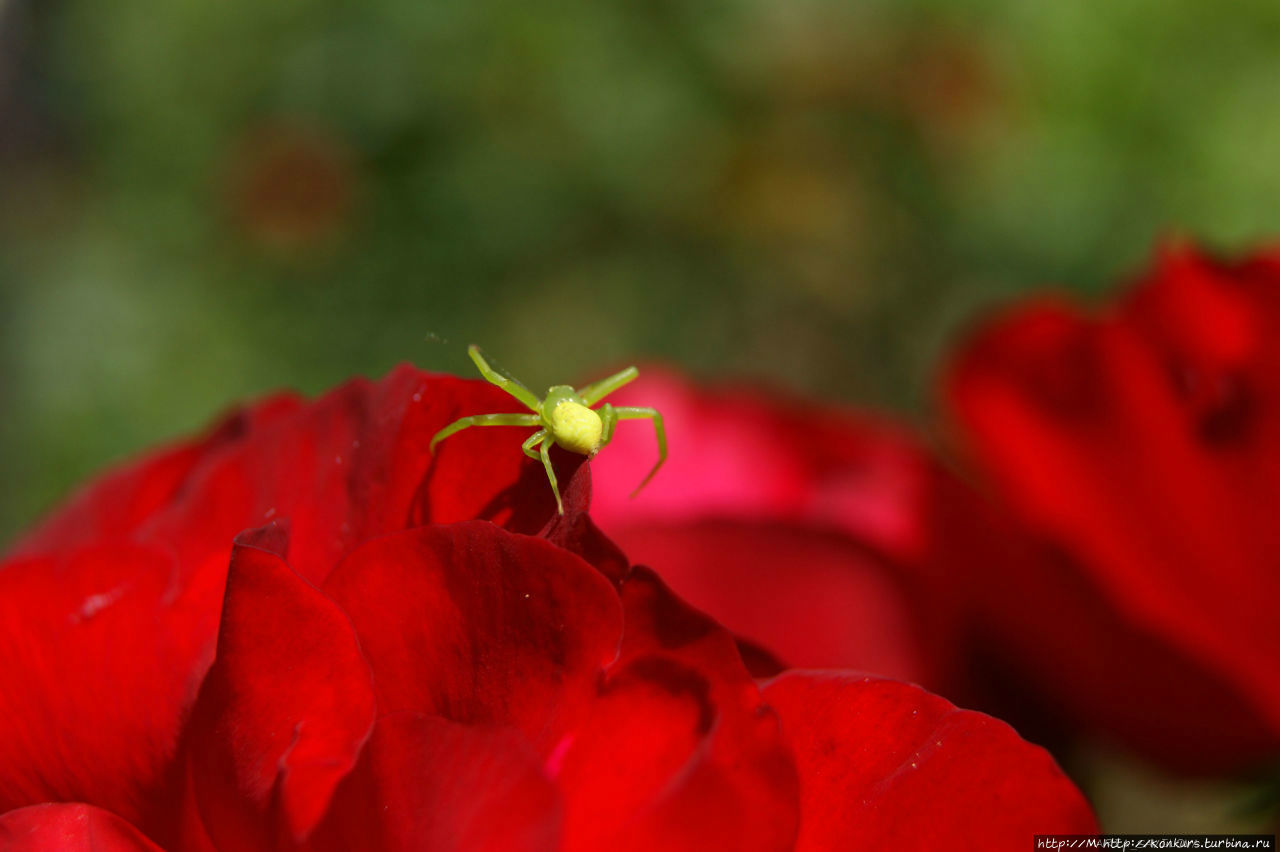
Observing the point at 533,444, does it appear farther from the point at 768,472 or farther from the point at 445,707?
the point at 768,472

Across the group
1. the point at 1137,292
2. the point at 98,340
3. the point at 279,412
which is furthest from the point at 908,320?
the point at 279,412

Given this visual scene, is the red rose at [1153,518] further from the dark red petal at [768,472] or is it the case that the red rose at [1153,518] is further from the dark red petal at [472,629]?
the dark red petal at [472,629]

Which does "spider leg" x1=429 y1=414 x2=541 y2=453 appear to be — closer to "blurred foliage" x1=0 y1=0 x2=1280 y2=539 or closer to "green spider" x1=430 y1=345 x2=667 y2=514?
"green spider" x1=430 y1=345 x2=667 y2=514

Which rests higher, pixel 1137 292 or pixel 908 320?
pixel 1137 292

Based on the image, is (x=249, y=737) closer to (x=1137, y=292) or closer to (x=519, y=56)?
(x=1137, y=292)

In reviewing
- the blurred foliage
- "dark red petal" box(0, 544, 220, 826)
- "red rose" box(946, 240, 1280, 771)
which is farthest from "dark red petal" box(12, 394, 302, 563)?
the blurred foliage
